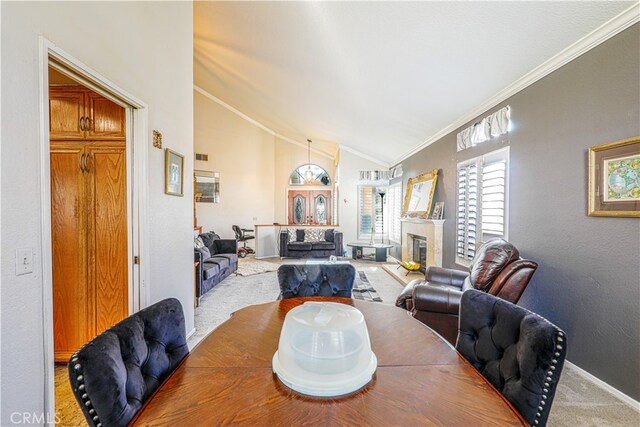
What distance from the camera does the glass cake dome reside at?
843 millimetres

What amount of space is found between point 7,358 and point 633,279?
330cm

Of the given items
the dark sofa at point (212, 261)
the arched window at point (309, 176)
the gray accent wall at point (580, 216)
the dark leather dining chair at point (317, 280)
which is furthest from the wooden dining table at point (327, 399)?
the arched window at point (309, 176)

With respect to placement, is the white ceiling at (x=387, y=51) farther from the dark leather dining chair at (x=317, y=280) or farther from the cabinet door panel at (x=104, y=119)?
the dark leather dining chair at (x=317, y=280)

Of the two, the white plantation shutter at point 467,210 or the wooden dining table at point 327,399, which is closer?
the wooden dining table at point 327,399

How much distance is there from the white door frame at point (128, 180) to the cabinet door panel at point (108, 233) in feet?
0.49

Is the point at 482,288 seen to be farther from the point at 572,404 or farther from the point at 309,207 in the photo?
the point at 309,207

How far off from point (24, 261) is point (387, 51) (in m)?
3.10

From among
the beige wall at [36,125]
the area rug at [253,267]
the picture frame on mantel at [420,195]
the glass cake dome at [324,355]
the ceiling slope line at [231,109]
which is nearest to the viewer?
the glass cake dome at [324,355]

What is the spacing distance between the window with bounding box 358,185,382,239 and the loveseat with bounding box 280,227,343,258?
890 millimetres

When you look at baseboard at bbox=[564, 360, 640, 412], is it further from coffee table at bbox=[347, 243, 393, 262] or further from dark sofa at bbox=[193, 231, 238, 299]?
coffee table at bbox=[347, 243, 393, 262]

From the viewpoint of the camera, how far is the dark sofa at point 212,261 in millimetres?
3566

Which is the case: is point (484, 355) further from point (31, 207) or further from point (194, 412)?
point (31, 207)

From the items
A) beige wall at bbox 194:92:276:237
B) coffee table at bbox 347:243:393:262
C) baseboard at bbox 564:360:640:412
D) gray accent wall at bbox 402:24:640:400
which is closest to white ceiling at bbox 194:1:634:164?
gray accent wall at bbox 402:24:640:400

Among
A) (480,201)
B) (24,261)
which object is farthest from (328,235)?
(24,261)
